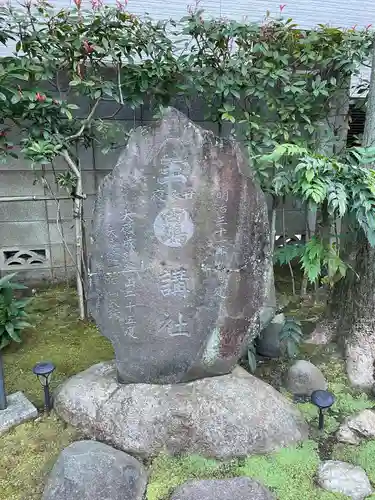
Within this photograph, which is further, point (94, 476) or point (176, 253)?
point (176, 253)

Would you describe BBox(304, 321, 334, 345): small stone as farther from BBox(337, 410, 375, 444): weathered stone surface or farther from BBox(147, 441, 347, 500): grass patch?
BBox(147, 441, 347, 500): grass patch

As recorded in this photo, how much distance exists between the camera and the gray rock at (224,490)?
8.34ft

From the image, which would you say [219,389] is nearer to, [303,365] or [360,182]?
[303,365]

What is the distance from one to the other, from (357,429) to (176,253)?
Answer: 1.87 meters

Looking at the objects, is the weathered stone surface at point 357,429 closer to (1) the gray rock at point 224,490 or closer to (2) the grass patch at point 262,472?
(2) the grass patch at point 262,472

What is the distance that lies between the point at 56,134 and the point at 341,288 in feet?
10.3

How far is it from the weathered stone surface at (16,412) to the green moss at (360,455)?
89.8 inches

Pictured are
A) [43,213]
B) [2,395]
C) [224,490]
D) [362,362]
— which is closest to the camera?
[224,490]

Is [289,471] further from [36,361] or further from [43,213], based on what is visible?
[43,213]

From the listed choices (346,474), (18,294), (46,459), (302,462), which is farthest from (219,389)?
(18,294)

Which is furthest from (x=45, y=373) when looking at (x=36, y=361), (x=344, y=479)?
(x=344, y=479)

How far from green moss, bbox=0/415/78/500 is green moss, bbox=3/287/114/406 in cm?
35

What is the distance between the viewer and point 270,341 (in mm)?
4059

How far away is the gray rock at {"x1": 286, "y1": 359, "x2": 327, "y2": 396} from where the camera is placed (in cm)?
359
